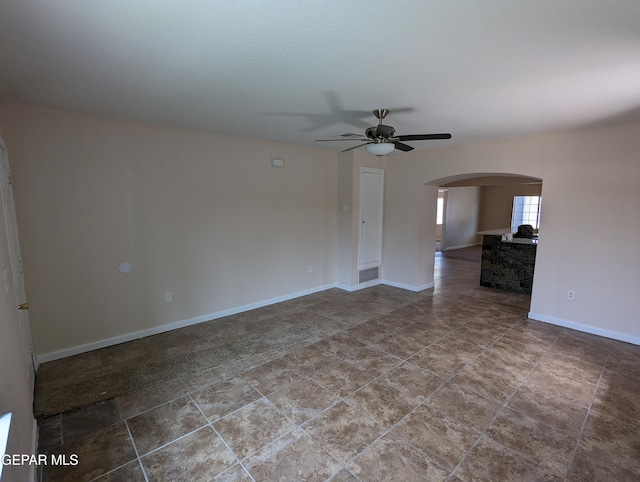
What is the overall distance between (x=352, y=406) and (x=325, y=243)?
3.31 m

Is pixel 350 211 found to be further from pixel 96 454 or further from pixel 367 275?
pixel 96 454

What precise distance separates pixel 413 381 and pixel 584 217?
9.83 ft

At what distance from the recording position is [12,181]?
2744mm

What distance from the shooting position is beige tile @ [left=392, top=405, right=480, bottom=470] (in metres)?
1.92

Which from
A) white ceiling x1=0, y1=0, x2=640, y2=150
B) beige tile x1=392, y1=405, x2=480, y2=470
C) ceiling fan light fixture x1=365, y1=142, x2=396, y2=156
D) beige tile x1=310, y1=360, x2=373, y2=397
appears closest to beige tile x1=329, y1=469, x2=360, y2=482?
beige tile x1=392, y1=405, x2=480, y2=470

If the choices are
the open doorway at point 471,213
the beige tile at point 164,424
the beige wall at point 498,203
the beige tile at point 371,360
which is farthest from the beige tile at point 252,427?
the beige wall at point 498,203

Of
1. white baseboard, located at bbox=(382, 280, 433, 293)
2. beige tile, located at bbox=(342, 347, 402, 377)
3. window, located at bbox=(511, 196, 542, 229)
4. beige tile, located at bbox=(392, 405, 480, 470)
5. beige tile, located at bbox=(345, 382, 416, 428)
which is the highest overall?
window, located at bbox=(511, 196, 542, 229)

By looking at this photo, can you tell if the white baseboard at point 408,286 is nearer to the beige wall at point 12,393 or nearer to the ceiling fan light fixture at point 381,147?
the ceiling fan light fixture at point 381,147

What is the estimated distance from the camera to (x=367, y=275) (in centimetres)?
571

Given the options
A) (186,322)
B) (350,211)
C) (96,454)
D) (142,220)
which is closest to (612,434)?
(96,454)

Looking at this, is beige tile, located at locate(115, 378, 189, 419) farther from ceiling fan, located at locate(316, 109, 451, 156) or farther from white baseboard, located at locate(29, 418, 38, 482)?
ceiling fan, located at locate(316, 109, 451, 156)

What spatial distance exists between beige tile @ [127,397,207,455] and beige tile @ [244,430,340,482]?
563 millimetres

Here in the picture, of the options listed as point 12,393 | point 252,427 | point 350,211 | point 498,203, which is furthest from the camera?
point 498,203

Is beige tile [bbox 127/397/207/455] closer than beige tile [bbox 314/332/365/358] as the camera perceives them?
Yes
